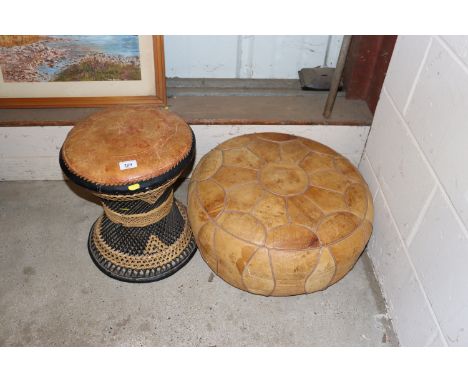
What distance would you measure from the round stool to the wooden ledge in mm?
471

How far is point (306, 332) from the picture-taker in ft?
5.98

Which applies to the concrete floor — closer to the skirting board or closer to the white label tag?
the skirting board

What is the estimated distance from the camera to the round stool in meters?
1.56

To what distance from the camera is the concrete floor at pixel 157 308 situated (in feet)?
5.85

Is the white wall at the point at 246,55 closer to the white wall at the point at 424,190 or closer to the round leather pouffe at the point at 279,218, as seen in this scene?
the white wall at the point at 424,190

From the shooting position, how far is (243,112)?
229cm

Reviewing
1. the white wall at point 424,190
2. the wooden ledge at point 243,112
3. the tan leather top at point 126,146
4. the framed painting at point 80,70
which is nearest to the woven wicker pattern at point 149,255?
the tan leather top at point 126,146

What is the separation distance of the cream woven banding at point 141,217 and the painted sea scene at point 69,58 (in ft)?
2.36

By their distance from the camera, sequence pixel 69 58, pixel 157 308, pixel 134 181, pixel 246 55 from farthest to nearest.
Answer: pixel 246 55, pixel 69 58, pixel 157 308, pixel 134 181

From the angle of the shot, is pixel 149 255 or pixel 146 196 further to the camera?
pixel 149 255

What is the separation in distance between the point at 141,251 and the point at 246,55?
50.8 inches

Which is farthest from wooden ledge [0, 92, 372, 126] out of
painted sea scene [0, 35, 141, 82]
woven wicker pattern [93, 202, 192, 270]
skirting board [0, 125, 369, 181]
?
woven wicker pattern [93, 202, 192, 270]

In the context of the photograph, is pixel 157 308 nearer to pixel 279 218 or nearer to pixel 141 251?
pixel 141 251

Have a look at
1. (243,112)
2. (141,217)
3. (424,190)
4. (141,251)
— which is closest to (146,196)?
(141,217)
